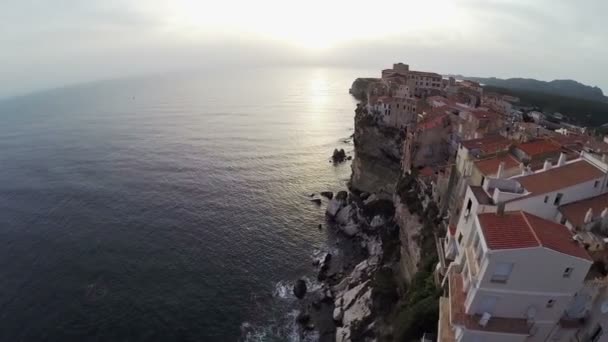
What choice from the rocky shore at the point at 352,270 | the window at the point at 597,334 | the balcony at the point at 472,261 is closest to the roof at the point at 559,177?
the balcony at the point at 472,261

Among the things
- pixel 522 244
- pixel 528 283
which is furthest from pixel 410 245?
pixel 522 244

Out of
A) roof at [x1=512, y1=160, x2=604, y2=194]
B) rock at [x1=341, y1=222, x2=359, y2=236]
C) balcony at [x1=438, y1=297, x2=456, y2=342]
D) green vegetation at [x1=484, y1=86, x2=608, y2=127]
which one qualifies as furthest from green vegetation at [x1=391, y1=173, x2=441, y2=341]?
green vegetation at [x1=484, y1=86, x2=608, y2=127]

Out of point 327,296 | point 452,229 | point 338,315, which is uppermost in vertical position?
point 452,229

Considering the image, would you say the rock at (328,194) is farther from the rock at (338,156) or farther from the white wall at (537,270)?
the white wall at (537,270)

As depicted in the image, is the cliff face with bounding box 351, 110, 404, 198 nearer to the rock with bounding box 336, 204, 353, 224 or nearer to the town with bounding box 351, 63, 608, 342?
the rock with bounding box 336, 204, 353, 224

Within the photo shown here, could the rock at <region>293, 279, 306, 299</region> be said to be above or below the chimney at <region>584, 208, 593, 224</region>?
below

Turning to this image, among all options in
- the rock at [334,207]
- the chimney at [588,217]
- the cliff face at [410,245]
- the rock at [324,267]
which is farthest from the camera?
the rock at [334,207]

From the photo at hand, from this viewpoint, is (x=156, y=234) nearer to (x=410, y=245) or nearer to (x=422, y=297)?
(x=410, y=245)
